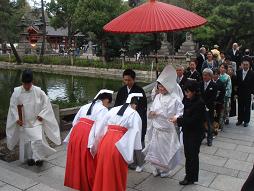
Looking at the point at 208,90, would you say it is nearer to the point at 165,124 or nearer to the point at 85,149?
the point at 165,124

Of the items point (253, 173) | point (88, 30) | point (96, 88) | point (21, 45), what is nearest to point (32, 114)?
point (253, 173)

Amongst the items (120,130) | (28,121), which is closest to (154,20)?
(120,130)

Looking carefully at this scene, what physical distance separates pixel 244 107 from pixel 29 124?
233 inches

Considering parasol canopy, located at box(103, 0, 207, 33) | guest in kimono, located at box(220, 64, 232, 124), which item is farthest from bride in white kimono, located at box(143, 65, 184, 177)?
guest in kimono, located at box(220, 64, 232, 124)

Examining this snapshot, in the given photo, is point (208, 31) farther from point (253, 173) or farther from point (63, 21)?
point (253, 173)

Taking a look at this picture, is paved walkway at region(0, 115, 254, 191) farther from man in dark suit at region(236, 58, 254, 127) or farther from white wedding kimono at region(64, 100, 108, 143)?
man in dark suit at region(236, 58, 254, 127)

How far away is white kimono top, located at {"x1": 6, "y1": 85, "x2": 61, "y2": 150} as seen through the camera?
6.28m

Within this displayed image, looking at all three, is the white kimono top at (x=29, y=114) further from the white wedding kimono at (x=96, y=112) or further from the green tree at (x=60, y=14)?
the green tree at (x=60, y=14)

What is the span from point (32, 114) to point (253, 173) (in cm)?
438

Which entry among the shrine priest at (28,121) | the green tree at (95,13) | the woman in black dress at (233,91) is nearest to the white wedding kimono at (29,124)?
the shrine priest at (28,121)

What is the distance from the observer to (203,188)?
17.8 feet

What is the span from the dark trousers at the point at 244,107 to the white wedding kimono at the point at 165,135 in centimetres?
435

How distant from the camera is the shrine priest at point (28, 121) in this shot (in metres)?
6.25

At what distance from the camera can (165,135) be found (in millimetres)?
5758
